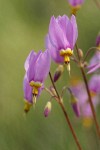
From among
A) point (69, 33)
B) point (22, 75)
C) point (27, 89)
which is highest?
point (22, 75)

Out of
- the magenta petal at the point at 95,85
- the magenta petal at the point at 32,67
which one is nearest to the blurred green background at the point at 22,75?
the magenta petal at the point at 95,85

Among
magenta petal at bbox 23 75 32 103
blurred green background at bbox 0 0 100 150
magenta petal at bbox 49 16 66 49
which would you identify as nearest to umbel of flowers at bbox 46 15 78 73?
magenta petal at bbox 49 16 66 49

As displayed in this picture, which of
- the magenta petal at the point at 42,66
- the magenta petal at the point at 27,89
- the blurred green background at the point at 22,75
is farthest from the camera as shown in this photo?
the blurred green background at the point at 22,75

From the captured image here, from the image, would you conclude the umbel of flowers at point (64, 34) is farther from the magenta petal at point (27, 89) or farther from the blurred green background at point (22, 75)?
the blurred green background at point (22, 75)

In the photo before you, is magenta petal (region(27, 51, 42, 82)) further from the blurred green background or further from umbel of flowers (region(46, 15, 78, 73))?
the blurred green background

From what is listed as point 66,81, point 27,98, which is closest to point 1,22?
point 66,81

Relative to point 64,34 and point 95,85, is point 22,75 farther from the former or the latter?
point 64,34

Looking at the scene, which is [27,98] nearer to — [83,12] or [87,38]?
[87,38]

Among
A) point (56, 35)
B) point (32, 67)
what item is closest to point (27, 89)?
point (32, 67)
